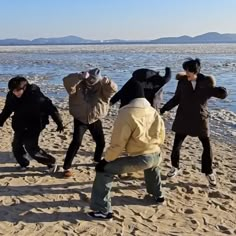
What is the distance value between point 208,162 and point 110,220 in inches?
76.6

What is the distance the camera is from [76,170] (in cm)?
720

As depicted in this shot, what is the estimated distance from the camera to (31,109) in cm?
645

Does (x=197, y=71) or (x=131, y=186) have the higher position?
(x=197, y=71)

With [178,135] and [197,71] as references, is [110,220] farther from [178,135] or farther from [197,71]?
[197,71]

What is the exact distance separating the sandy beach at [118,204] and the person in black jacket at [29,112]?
48cm

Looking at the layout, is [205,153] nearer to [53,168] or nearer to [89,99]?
[89,99]

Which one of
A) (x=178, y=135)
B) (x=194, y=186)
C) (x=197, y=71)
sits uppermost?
(x=197, y=71)

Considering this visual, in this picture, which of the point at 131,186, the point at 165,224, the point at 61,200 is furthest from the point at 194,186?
the point at 61,200

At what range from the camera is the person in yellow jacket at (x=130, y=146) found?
4.91m

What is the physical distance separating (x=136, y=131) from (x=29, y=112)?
210cm

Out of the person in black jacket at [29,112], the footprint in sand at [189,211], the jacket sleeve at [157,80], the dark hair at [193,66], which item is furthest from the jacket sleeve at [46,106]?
the footprint in sand at [189,211]

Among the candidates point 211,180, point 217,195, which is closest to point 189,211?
point 217,195

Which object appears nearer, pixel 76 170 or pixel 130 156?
pixel 130 156

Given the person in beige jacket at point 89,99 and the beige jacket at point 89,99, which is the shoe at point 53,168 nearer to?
the person in beige jacket at point 89,99
